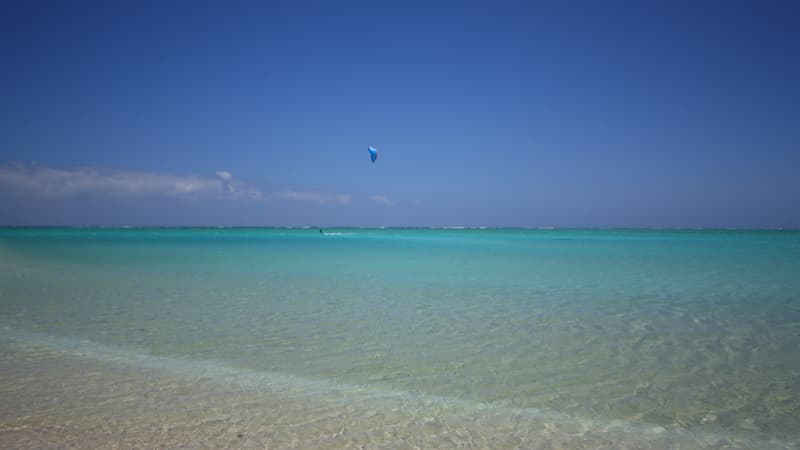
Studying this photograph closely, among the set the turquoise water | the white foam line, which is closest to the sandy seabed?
the white foam line

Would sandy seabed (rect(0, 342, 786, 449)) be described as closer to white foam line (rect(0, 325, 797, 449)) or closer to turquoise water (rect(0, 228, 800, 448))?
white foam line (rect(0, 325, 797, 449))

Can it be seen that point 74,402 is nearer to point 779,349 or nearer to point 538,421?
point 538,421

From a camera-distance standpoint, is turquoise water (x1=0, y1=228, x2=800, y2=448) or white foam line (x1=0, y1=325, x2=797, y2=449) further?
turquoise water (x1=0, y1=228, x2=800, y2=448)

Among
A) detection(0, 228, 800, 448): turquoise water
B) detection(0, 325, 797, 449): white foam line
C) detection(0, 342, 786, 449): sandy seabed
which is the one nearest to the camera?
detection(0, 342, 786, 449): sandy seabed

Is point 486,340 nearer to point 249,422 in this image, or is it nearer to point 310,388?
point 310,388

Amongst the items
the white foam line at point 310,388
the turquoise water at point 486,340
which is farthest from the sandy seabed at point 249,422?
the turquoise water at point 486,340

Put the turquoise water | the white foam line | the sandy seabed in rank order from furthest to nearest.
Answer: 1. the turquoise water
2. the white foam line
3. the sandy seabed

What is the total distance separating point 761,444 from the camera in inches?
135

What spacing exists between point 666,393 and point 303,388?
348 centimetres

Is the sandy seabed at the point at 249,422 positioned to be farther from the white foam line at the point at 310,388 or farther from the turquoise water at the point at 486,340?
the turquoise water at the point at 486,340

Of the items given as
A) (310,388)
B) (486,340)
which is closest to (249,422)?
(310,388)

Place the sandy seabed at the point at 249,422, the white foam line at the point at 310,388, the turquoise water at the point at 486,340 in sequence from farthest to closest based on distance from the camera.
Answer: the turquoise water at the point at 486,340 → the white foam line at the point at 310,388 → the sandy seabed at the point at 249,422

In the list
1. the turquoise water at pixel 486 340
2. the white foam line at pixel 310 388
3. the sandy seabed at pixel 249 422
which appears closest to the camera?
the sandy seabed at pixel 249 422

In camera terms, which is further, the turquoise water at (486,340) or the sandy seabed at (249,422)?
the turquoise water at (486,340)
